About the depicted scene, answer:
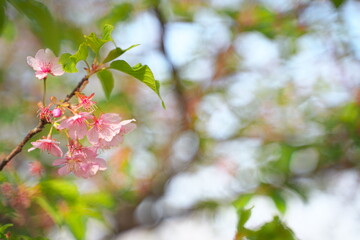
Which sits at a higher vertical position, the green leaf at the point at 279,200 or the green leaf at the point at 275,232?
the green leaf at the point at 275,232

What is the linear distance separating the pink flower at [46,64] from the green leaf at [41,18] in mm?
82

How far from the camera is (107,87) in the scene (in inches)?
34.0

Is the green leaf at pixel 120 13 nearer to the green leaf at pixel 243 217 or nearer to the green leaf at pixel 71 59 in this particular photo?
the green leaf at pixel 71 59

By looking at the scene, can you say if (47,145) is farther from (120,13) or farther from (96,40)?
(120,13)

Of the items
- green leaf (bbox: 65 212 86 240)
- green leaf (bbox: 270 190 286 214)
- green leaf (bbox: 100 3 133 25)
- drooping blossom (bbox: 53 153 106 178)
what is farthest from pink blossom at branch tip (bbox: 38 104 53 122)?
green leaf (bbox: 100 3 133 25)

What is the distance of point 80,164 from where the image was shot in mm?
797

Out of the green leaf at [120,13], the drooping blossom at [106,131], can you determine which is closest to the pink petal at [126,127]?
the drooping blossom at [106,131]

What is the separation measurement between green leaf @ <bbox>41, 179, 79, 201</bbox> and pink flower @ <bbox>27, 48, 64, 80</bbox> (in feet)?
1.19

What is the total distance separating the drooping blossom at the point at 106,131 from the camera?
784mm

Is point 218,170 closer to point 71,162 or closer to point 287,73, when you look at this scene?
point 287,73

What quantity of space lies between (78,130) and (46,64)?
0.44ft

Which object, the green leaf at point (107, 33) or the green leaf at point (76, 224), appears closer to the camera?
the green leaf at point (107, 33)

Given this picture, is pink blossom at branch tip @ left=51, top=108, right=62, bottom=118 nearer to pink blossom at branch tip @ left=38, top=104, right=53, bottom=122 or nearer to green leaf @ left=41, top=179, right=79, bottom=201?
pink blossom at branch tip @ left=38, top=104, right=53, bottom=122

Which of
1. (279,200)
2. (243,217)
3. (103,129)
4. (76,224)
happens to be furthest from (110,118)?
(279,200)
